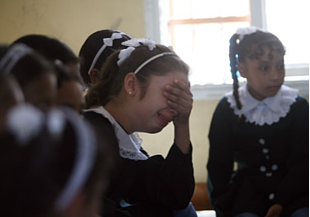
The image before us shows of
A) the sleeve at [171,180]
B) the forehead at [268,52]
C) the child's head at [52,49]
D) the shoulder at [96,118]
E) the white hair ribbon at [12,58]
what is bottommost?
the sleeve at [171,180]

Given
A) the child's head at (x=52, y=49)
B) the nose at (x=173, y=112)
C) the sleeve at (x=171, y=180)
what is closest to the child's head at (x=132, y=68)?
the nose at (x=173, y=112)

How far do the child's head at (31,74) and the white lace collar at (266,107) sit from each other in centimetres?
195

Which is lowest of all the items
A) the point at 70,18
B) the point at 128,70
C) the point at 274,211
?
the point at 274,211

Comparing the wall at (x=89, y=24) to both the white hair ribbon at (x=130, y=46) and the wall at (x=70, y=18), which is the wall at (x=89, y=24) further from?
the white hair ribbon at (x=130, y=46)

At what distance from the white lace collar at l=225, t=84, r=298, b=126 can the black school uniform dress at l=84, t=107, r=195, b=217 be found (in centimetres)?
97

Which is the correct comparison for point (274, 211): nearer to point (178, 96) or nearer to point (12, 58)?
point (178, 96)

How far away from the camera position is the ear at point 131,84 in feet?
4.86

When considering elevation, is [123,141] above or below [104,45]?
below

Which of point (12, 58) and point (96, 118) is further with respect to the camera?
point (96, 118)

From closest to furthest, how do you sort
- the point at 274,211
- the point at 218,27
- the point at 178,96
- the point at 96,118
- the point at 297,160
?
the point at 96,118 → the point at 178,96 → the point at 274,211 → the point at 297,160 → the point at 218,27

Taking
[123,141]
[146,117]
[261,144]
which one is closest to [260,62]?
[261,144]

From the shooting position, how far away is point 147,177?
4.60ft

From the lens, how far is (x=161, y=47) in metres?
1.57

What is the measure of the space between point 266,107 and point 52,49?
4.98 ft
